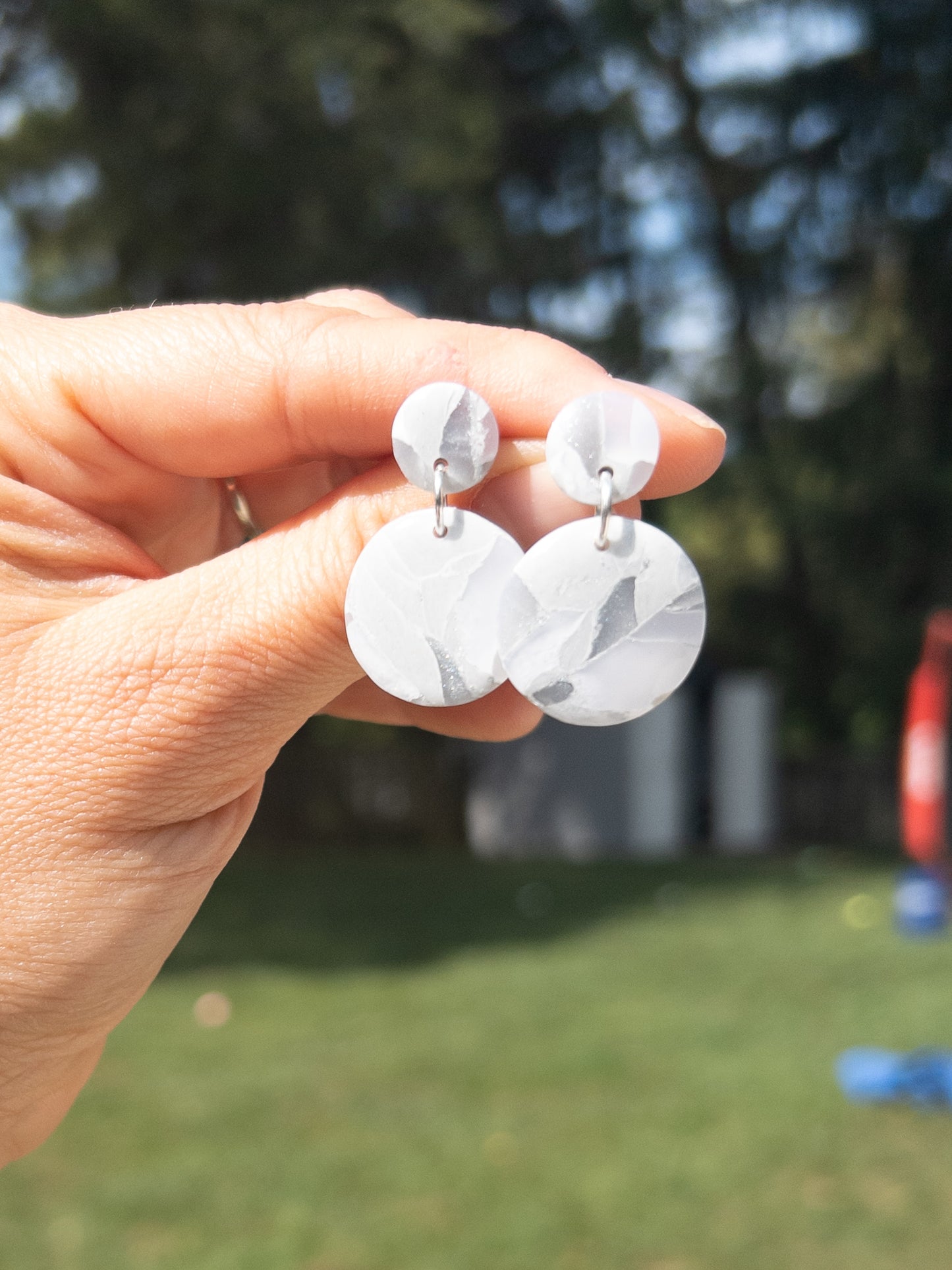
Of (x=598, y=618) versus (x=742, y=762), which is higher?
(x=598, y=618)

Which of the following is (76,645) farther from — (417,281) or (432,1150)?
(417,281)

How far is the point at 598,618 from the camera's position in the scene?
3.26 feet

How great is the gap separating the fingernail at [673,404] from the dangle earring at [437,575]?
0.44ft

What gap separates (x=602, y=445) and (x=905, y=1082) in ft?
17.9

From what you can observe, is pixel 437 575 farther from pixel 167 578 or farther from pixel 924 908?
pixel 924 908

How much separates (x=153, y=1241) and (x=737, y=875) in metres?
9.45

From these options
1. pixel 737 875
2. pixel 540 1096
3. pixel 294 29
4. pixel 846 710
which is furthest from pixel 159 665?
pixel 846 710

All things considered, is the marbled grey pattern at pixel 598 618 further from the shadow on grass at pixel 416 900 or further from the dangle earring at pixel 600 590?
the shadow on grass at pixel 416 900

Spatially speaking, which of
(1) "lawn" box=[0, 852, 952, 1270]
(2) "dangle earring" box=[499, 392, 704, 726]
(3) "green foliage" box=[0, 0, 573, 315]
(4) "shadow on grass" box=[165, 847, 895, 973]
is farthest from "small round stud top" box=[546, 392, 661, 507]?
(3) "green foliage" box=[0, 0, 573, 315]

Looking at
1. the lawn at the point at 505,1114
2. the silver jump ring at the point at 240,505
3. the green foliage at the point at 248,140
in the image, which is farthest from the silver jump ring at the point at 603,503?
the green foliage at the point at 248,140

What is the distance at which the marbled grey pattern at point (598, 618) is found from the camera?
3.22ft

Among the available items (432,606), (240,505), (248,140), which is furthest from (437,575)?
(248,140)

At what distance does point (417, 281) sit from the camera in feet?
44.2

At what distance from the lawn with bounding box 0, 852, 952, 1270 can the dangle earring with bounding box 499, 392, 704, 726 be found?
363 centimetres
